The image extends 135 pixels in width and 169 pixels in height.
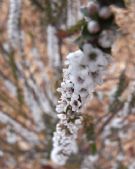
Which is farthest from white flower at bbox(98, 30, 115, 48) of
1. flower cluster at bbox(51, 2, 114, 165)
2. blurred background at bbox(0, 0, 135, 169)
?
blurred background at bbox(0, 0, 135, 169)


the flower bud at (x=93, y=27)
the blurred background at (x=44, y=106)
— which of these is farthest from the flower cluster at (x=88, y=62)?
the blurred background at (x=44, y=106)

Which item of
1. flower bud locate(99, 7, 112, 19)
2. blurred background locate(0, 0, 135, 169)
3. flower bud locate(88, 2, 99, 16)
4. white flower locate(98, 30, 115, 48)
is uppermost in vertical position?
blurred background locate(0, 0, 135, 169)

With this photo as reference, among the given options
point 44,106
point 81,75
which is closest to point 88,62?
point 81,75

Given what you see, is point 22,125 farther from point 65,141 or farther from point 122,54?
point 65,141

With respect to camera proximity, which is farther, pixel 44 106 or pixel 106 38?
pixel 44 106

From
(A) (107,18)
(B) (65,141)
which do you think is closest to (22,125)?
(B) (65,141)

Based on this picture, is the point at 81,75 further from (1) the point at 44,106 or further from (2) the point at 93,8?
(1) the point at 44,106

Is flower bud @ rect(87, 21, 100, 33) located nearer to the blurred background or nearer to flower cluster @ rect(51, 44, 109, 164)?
A: flower cluster @ rect(51, 44, 109, 164)

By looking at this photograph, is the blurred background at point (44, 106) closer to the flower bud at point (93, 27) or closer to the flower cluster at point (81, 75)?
the flower cluster at point (81, 75)
